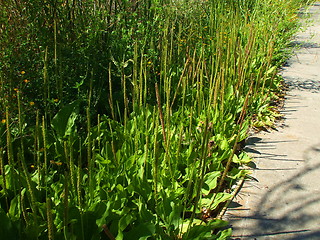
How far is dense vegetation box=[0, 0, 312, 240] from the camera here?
184 cm

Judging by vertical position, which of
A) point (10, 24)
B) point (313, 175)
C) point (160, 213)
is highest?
point (10, 24)

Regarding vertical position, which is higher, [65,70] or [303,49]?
[65,70]

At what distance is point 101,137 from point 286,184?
135 centimetres

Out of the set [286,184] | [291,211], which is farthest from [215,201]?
[286,184]

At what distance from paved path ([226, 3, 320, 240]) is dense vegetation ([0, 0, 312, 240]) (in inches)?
5.6

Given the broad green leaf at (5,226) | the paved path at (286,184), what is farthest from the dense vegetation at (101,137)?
the paved path at (286,184)

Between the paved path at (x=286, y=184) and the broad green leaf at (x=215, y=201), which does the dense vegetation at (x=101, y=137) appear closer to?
the broad green leaf at (x=215, y=201)

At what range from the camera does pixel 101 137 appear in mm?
2869

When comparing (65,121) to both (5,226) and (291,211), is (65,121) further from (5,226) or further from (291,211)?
(291,211)

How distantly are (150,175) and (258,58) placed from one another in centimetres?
299

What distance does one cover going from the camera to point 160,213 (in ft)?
6.74

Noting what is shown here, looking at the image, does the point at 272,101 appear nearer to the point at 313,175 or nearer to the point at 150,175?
the point at 313,175

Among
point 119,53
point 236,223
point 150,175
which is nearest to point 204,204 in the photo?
point 236,223

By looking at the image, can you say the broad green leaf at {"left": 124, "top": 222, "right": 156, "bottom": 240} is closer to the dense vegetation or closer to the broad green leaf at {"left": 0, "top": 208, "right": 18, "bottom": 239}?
the dense vegetation
